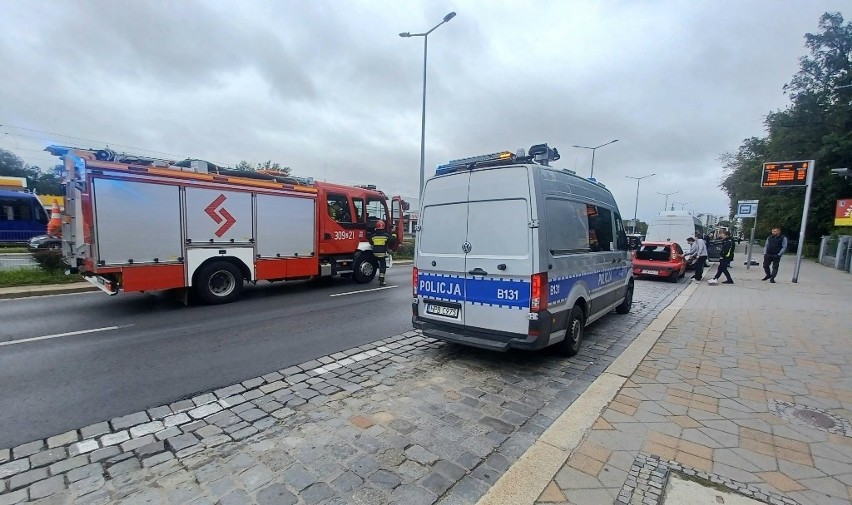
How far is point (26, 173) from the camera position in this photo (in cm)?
5894

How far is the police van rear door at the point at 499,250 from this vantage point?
14.0 feet

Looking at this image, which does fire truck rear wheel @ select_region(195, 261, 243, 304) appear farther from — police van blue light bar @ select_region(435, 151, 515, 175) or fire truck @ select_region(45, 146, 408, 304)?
police van blue light bar @ select_region(435, 151, 515, 175)

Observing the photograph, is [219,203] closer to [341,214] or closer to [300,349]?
[341,214]

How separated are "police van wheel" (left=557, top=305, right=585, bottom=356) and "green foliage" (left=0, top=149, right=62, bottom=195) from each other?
7100 centimetres

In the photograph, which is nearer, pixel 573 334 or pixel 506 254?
pixel 506 254

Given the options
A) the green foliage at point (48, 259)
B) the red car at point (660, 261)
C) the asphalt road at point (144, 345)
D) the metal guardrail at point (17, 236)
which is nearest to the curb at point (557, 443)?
the asphalt road at point (144, 345)

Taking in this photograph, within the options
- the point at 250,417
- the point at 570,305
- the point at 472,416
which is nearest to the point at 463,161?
the point at 570,305

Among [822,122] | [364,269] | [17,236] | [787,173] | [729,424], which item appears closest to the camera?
[729,424]

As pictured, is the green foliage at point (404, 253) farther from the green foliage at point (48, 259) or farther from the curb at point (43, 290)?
the green foliage at point (48, 259)

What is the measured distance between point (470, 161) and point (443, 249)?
3.91 ft

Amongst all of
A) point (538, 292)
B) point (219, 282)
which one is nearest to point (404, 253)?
point (219, 282)

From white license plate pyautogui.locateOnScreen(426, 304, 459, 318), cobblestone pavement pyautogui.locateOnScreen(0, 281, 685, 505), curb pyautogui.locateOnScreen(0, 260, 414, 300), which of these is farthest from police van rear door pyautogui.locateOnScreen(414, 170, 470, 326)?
curb pyautogui.locateOnScreen(0, 260, 414, 300)

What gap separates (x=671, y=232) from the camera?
19.2 metres

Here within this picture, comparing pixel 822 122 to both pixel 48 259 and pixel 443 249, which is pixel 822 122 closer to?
pixel 443 249
